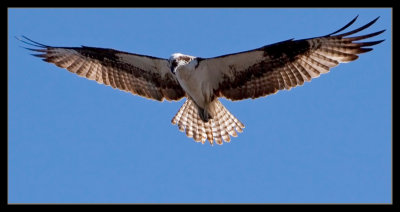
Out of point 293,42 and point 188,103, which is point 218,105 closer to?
point 188,103

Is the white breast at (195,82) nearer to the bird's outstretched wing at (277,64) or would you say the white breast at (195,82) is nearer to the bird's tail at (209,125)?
the bird's outstretched wing at (277,64)

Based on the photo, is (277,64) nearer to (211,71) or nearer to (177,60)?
(211,71)

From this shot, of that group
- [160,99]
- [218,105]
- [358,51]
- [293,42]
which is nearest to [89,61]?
[160,99]

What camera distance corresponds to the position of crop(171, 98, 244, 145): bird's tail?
1284 centimetres

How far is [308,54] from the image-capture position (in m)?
11.7

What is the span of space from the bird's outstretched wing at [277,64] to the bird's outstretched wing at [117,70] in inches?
33.3

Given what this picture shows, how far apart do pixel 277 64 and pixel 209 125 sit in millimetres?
1824

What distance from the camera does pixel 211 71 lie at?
11977 millimetres

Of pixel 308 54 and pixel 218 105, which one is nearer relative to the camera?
pixel 308 54

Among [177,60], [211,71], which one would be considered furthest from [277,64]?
[177,60]

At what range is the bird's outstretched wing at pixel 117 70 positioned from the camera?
488 inches

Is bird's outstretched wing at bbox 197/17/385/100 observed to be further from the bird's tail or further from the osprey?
the bird's tail

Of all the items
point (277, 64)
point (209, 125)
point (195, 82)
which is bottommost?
point (209, 125)

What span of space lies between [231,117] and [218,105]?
1.17 feet
